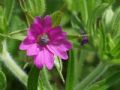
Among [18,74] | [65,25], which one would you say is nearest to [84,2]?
[18,74]

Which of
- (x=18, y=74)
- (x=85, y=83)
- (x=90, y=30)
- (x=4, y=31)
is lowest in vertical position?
(x=85, y=83)

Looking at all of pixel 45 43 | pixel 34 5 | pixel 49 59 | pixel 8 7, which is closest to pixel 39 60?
pixel 49 59

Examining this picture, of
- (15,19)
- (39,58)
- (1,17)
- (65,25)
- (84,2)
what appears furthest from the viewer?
(65,25)

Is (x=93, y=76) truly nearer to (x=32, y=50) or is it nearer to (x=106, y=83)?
(x=106, y=83)

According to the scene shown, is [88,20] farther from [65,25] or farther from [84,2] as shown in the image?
[65,25]

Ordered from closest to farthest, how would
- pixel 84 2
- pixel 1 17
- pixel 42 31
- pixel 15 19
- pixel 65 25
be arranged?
pixel 42 31 < pixel 1 17 < pixel 84 2 < pixel 15 19 < pixel 65 25

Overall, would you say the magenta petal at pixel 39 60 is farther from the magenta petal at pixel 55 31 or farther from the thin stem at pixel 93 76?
the thin stem at pixel 93 76

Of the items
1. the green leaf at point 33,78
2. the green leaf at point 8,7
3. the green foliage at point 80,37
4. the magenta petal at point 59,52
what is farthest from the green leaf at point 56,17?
the green leaf at point 8,7
